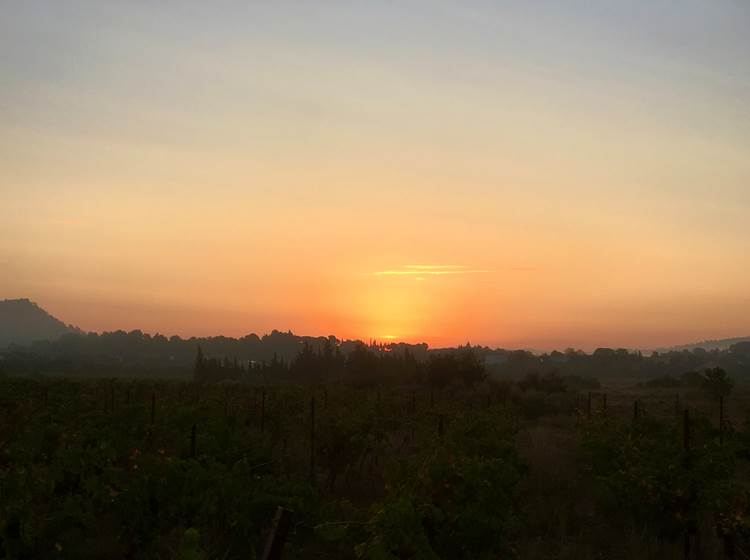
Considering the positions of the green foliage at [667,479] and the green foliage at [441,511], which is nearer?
the green foliage at [441,511]

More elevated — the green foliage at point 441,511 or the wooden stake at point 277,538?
the wooden stake at point 277,538

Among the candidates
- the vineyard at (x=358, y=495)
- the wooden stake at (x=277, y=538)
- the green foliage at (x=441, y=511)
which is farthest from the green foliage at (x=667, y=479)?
the wooden stake at (x=277, y=538)

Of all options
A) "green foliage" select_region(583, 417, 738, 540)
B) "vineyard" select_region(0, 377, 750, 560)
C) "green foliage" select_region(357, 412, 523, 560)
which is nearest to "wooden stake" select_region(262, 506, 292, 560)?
"vineyard" select_region(0, 377, 750, 560)

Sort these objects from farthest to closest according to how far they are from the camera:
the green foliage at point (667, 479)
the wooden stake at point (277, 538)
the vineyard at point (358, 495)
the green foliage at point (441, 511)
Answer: the green foliage at point (667, 479)
the vineyard at point (358, 495)
the green foliage at point (441, 511)
the wooden stake at point (277, 538)

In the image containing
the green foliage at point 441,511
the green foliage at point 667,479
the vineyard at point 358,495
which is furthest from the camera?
the green foliage at point 667,479

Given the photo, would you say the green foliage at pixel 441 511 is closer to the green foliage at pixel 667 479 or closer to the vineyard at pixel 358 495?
the vineyard at pixel 358 495

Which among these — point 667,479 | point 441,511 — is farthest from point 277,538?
point 667,479

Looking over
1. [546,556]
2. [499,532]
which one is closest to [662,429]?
[546,556]

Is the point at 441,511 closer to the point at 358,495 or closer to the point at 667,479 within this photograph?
the point at 667,479

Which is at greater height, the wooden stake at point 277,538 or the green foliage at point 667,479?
the wooden stake at point 277,538

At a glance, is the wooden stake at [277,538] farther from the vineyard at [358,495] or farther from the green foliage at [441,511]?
the green foliage at [441,511]

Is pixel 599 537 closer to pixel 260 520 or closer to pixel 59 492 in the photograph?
pixel 260 520

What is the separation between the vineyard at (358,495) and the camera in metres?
7.00

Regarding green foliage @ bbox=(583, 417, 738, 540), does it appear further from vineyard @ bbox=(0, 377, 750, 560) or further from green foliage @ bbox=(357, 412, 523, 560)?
green foliage @ bbox=(357, 412, 523, 560)
